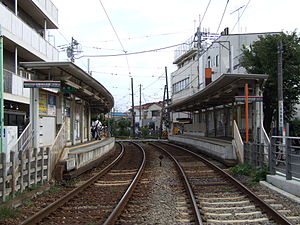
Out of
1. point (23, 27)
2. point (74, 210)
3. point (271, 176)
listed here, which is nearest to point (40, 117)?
point (74, 210)

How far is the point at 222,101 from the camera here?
22.7 m

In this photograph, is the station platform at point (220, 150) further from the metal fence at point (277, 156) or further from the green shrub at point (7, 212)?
the green shrub at point (7, 212)

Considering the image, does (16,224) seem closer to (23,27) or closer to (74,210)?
(74,210)

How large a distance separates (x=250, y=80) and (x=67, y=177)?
7.99 meters

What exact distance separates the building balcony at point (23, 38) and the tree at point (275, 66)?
13.1 metres

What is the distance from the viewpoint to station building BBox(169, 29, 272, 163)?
14672mm

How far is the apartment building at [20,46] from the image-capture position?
60.5 ft

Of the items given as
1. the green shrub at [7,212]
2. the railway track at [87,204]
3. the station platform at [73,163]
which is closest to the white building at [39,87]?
the station platform at [73,163]

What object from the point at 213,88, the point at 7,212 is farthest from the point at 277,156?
the point at 7,212

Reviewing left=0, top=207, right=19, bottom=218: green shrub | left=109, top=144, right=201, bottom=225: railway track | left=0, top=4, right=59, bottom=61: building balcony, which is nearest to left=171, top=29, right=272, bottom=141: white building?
left=109, top=144, right=201, bottom=225: railway track

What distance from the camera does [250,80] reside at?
14.6 metres

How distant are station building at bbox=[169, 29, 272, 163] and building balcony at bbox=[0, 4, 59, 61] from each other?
10113 millimetres

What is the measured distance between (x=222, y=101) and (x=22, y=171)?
16119 mm

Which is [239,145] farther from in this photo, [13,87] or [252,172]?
[13,87]
